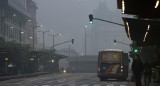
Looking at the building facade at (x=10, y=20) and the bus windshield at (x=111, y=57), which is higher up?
the building facade at (x=10, y=20)

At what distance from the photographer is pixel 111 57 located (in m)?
38.1

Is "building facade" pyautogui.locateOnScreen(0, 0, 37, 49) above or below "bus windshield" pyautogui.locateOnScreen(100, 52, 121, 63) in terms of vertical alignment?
above

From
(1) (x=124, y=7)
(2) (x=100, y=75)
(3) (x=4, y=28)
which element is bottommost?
(2) (x=100, y=75)

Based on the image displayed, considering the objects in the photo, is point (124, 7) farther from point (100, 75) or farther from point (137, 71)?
point (100, 75)

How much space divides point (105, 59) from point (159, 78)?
11.2 m

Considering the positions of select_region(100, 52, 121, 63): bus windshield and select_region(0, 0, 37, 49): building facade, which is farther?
select_region(0, 0, 37, 49): building facade

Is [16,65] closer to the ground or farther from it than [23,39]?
closer to the ground

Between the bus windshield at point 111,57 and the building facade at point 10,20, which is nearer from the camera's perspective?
the bus windshield at point 111,57

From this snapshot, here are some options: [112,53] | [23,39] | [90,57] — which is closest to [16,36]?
[23,39]

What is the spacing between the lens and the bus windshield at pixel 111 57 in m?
37.9

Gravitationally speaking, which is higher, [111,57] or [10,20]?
[10,20]

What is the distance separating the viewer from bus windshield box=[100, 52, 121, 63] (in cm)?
3788

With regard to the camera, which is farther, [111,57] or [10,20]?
[10,20]

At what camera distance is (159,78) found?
89.7ft
